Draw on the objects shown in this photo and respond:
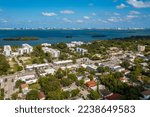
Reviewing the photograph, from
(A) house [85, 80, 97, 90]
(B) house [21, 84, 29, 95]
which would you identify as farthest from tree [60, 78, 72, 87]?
(B) house [21, 84, 29, 95]

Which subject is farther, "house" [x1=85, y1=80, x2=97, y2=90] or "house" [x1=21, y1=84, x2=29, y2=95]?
"house" [x1=85, y1=80, x2=97, y2=90]

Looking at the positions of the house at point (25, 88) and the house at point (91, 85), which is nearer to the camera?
the house at point (25, 88)

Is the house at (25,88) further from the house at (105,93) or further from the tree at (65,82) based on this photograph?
the house at (105,93)

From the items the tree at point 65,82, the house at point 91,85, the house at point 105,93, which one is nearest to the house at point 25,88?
the tree at point 65,82

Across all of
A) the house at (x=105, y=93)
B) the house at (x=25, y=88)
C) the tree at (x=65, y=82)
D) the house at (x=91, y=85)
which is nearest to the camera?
the house at (x=105, y=93)

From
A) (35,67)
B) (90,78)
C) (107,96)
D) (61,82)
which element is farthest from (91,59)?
(107,96)

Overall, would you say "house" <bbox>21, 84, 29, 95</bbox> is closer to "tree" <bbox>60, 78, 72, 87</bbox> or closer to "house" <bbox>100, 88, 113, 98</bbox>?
"tree" <bbox>60, 78, 72, 87</bbox>

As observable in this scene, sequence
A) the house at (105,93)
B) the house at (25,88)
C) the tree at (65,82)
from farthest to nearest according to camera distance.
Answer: the tree at (65,82) < the house at (25,88) < the house at (105,93)

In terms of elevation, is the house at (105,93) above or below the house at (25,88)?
above

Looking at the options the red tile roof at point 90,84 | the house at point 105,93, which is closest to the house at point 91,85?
the red tile roof at point 90,84

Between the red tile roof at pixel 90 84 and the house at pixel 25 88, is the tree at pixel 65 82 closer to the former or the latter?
the red tile roof at pixel 90 84

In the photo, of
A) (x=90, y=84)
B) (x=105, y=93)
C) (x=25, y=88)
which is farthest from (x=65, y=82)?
(x=105, y=93)
